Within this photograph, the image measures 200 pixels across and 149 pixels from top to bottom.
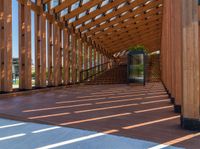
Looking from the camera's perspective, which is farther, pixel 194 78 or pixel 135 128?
pixel 135 128

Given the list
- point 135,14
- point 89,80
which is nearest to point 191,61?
point 135,14

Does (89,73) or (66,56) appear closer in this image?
(66,56)

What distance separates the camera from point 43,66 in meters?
10.8

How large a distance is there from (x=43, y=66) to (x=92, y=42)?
10.5 metres

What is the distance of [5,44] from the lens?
25.2 ft

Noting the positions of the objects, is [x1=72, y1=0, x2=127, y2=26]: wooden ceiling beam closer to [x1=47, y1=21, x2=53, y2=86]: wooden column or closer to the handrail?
[x1=47, y1=21, x2=53, y2=86]: wooden column

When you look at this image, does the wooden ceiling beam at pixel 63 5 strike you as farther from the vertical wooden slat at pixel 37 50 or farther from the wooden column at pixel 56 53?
the vertical wooden slat at pixel 37 50

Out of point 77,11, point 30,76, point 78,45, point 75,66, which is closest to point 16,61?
point 30,76

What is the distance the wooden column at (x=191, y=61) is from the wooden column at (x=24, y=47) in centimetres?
724

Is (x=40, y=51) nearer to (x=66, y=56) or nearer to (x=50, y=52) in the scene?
(x=50, y=52)

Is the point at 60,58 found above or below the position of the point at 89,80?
above

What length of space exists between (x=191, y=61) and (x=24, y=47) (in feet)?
24.6

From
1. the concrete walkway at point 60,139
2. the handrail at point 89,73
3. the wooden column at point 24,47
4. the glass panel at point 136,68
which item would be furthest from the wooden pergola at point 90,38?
the glass panel at point 136,68

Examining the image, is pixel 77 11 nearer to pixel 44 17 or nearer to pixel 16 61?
pixel 44 17
